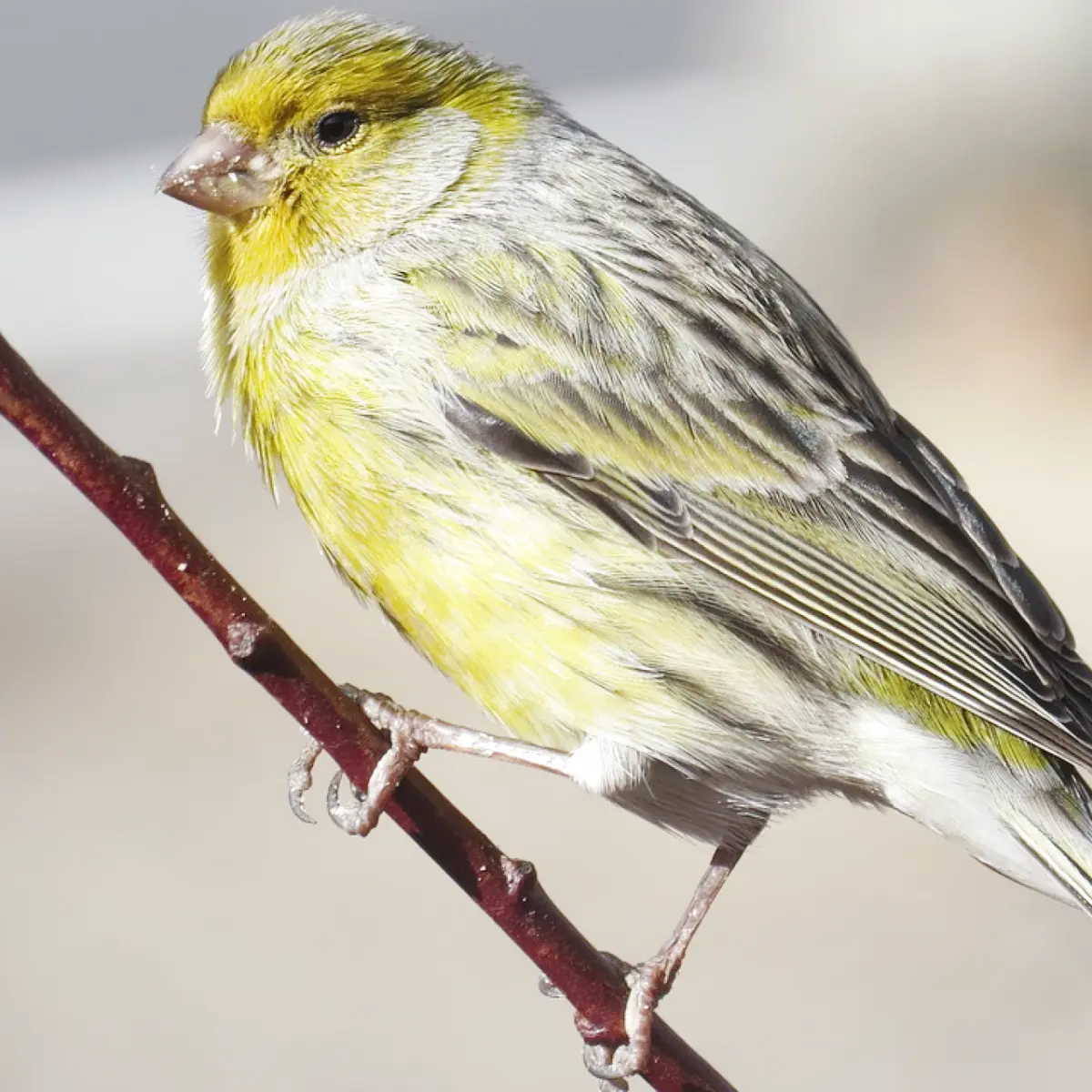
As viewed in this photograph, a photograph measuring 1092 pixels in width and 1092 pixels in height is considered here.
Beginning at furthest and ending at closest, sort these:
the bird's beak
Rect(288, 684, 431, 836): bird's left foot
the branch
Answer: the bird's beak
Rect(288, 684, 431, 836): bird's left foot
the branch

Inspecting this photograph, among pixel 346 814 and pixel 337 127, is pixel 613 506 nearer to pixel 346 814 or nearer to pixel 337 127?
pixel 346 814

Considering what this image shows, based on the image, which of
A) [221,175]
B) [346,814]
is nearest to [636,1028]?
[346,814]

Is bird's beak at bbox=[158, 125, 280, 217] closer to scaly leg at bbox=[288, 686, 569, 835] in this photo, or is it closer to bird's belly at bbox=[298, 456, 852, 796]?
bird's belly at bbox=[298, 456, 852, 796]

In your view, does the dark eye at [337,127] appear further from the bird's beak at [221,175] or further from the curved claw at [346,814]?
the curved claw at [346,814]

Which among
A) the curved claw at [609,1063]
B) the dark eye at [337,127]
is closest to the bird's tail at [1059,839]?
the curved claw at [609,1063]

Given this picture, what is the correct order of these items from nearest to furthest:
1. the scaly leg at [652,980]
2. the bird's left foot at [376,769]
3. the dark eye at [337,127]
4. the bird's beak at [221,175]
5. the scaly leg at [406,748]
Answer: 1. the bird's left foot at [376,769]
2. the scaly leg at [406,748]
3. the scaly leg at [652,980]
4. the bird's beak at [221,175]
5. the dark eye at [337,127]

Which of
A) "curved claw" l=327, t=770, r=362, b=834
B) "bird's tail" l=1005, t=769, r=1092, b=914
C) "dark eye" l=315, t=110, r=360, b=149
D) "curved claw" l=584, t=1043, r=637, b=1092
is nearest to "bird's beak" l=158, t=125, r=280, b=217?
"dark eye" l=315, t=110, r=360, b=149

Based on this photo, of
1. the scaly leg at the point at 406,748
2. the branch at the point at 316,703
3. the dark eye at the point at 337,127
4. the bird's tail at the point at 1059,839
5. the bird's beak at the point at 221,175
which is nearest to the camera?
the branch at the point at 316,703
